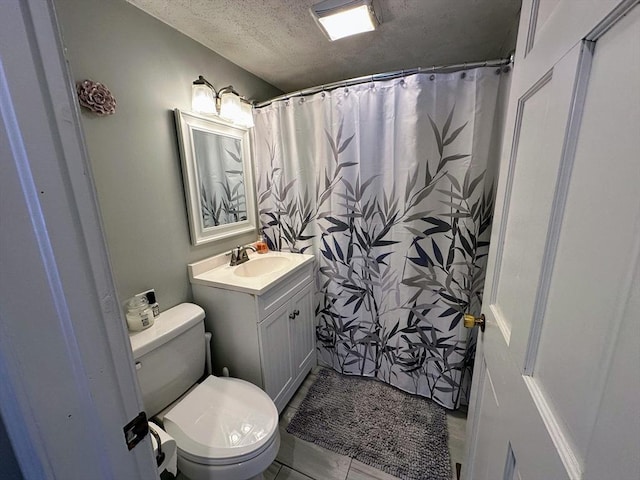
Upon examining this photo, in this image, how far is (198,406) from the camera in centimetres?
114

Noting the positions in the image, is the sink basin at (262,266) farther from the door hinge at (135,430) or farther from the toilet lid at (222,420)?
the door hinge at (135,430)

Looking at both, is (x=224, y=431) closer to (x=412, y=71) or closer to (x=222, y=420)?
(x=222, y=420)

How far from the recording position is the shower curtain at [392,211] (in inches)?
54.6

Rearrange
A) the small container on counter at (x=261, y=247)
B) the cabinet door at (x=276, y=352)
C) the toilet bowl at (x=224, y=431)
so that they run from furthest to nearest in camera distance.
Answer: the small container on counter at (x=261, y=247) < the cabinet door at (x=276, y=352) < the toilet bowl at (x=224, y=431)

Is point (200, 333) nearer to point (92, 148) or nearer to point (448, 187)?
point (92, 148)

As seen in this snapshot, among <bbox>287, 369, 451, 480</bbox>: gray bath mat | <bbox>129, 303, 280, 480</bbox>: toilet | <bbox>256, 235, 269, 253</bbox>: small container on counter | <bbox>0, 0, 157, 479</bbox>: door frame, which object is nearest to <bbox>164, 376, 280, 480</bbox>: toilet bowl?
<bbox>129, 303, 280, 480</bbox>: toilet

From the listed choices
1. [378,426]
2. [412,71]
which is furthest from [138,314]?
[412,71]

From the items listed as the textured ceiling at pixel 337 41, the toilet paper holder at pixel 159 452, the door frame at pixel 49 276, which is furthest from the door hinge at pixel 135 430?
the textured ceiling at pixel 337 41

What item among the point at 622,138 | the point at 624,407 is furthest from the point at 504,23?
the point at 624,407

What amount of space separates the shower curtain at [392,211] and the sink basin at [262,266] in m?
0.17

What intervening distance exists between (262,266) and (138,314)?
31.5 inches

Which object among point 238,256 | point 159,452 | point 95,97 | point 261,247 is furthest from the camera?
point 261,247

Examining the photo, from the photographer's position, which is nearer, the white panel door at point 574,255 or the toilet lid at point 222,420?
the white panel door at point 574,255

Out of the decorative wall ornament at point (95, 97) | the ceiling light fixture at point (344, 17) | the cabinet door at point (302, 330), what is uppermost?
the ceiling light fixture at point (344, 17)
